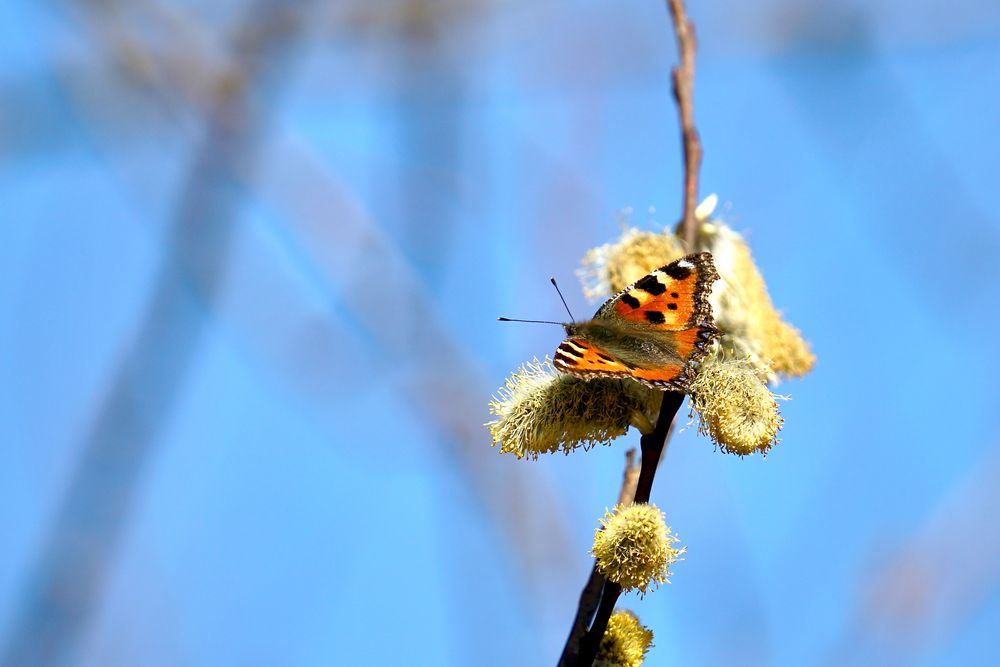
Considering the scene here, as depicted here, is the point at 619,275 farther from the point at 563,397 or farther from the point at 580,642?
the point at 580,642

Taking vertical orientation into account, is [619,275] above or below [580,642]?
above

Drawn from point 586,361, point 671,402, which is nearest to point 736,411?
point 671,402

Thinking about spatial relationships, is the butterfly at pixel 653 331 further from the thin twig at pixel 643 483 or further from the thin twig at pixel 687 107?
the thin twig at pixel 687 107

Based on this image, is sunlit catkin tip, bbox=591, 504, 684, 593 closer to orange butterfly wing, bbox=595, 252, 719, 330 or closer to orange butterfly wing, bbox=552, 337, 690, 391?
orange butterfly wing, bbox=552, 337, 690, 391

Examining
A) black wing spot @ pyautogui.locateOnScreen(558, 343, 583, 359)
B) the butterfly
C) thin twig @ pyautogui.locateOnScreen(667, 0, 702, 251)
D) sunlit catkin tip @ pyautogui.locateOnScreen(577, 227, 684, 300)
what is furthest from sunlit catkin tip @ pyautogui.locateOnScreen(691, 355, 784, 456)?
sunlit catkin tip @ pyautogui.locateOnScreen(577, 227, 684, 300)

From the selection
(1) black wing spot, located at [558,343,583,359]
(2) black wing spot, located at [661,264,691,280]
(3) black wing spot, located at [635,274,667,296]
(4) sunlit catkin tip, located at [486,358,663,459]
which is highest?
(2) black wing spot, located at [661,264,691,280]

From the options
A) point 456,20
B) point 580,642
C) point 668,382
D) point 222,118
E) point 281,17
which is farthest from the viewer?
point 456,20

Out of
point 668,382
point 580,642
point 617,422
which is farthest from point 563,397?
point 580,642
